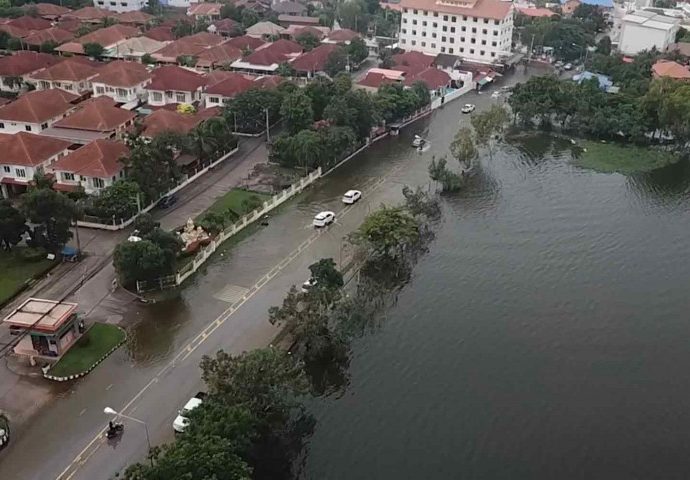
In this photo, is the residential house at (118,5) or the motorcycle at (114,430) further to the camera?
the residential house at (118,5)

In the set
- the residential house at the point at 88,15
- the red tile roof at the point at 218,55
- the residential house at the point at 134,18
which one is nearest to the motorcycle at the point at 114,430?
the red tile roof at the point at 218,55

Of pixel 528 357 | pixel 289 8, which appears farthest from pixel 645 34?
pixel 528 357

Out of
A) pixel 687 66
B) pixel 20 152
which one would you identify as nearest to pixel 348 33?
pixel 687 66

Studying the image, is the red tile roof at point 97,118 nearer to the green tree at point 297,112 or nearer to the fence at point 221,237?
the green tree at point 297,112

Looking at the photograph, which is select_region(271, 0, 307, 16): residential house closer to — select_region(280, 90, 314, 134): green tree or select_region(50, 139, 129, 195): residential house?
select_region(280, 90, 314, 134): green tree

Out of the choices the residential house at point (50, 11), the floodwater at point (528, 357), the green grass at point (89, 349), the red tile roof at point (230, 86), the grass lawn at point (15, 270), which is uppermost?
the residential house at point (50, 11)

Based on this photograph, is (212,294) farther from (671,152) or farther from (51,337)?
(671,152)

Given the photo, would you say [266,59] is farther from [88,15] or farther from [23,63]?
[88,15]
